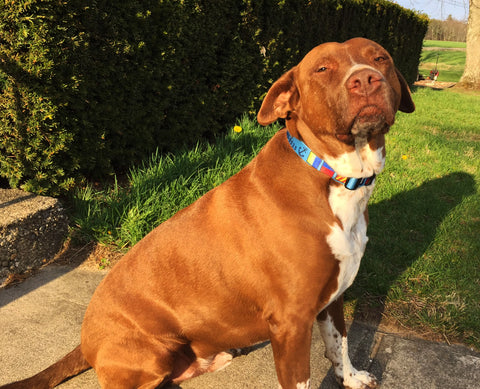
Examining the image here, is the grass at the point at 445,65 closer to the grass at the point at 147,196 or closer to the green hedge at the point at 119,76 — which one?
the green hedge at the point at 119,76

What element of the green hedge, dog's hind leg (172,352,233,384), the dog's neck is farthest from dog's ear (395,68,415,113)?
the green hedge

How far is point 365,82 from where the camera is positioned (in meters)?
1.97

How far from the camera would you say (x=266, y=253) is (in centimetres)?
205

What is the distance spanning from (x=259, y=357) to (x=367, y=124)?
5.10ft

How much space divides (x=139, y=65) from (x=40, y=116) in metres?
1.28

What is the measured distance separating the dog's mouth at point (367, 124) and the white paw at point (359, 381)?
1.32 meters

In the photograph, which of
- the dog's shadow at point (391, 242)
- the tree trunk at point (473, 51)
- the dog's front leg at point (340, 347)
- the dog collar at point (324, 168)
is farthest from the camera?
the tree trunk at point (473, 51)

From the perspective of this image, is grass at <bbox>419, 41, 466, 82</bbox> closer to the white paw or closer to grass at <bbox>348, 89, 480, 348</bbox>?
grass at <bbox>348, 89, 480, 348</bbox>

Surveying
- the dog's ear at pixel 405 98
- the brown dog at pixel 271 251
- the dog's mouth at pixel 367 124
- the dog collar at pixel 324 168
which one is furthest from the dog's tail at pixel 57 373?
the dog's ear at pixel 405 98

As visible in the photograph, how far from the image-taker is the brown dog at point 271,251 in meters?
2.01

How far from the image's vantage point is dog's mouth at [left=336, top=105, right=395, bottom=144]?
6.54ft

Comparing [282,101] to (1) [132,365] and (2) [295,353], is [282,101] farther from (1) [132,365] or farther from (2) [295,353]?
(1) [132,365]

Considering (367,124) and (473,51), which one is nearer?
(367,124)

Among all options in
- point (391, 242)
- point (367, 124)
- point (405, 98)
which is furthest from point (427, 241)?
point (367, 124)
